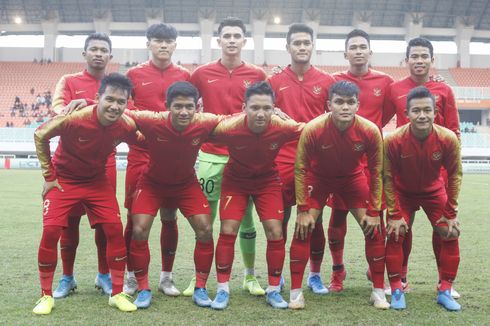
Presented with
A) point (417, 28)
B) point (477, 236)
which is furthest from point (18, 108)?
point (477, 236)

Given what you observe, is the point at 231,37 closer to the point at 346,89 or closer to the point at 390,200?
the point at 346,89

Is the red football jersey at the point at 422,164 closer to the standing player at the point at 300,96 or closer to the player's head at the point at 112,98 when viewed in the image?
the standing player at the point at 300,96

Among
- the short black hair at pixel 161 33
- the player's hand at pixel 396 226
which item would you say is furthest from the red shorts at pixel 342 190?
the short black hair at pixel 161 33

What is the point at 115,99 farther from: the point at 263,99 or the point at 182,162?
the point at 263,99

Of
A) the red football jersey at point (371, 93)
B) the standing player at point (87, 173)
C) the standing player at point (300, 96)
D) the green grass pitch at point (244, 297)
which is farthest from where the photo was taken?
the red football jersey at point (371, 93)

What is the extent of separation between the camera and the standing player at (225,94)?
15.9 ft

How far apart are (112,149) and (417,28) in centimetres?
3444

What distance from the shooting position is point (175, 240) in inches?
185

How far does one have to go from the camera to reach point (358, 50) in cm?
479

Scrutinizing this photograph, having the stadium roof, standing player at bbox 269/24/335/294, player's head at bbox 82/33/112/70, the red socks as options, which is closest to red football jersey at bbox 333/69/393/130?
standing player at bbox 269/24/335/294

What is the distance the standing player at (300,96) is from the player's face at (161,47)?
1005mm

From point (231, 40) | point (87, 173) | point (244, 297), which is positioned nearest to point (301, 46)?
point (231, 40)

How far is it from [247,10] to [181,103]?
32300mm

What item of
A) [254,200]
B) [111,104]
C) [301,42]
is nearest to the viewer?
[111,104]
